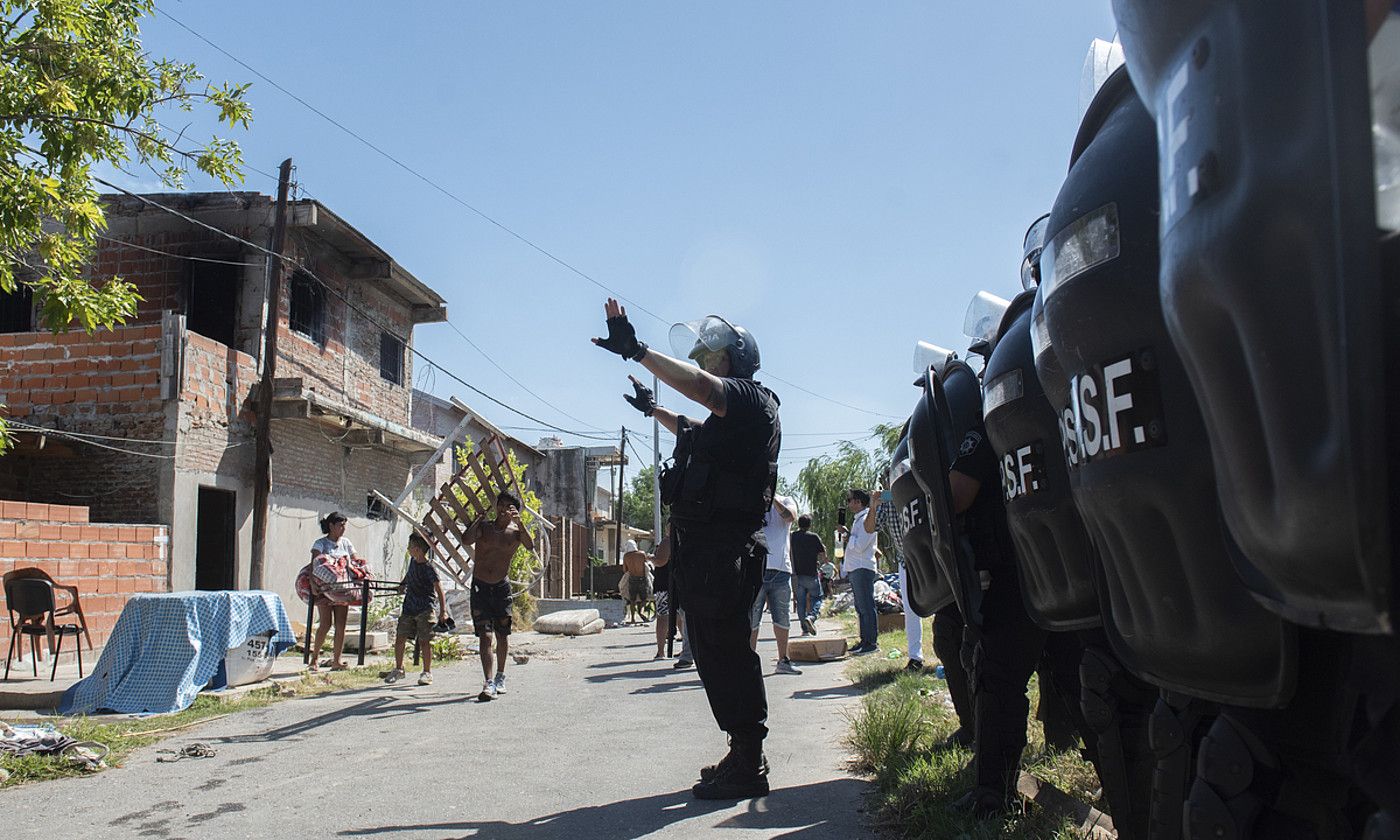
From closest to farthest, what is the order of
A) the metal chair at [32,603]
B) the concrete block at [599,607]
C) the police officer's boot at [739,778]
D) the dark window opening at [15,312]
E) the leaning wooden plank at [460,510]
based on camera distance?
the police officer's boot at [739,778]
the metal chair at [32,603]
the dark window opening at [15,312]
the leaning wooden plank at [460,510]
the concrete block at [599,607]

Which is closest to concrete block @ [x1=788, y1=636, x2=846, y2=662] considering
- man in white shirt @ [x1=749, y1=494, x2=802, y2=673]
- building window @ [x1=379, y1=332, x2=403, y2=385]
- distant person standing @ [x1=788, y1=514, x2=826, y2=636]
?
man in white shirt @ [x1=749, y1=494, x2=802, y2=673]

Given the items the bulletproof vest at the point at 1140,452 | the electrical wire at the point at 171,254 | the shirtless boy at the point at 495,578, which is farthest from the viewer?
the electrical wire at the point at 171,254

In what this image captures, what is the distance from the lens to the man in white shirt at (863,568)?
1002 centimetres

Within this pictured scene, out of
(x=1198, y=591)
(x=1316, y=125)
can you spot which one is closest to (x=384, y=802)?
(x=1198, y=591)

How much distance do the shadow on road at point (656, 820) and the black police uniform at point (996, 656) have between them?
59 cm

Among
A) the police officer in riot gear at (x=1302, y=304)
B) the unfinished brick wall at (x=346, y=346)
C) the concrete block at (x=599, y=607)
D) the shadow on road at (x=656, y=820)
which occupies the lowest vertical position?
the concrete block at (x=599, y=607)

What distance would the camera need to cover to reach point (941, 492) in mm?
3146

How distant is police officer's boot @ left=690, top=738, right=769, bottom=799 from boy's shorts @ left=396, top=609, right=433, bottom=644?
6.34 meters

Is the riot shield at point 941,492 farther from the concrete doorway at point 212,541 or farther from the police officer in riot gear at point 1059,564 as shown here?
the concrete doorway at point 212,541

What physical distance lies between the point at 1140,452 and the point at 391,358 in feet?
68.3

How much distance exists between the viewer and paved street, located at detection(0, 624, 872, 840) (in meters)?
3.78

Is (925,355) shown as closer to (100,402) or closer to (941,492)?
(941,492)

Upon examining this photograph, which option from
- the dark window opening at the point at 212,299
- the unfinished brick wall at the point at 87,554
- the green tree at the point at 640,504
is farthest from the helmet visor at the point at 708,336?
the green tree at the point at 640,504

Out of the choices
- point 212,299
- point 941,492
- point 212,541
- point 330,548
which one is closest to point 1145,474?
point 941,492
